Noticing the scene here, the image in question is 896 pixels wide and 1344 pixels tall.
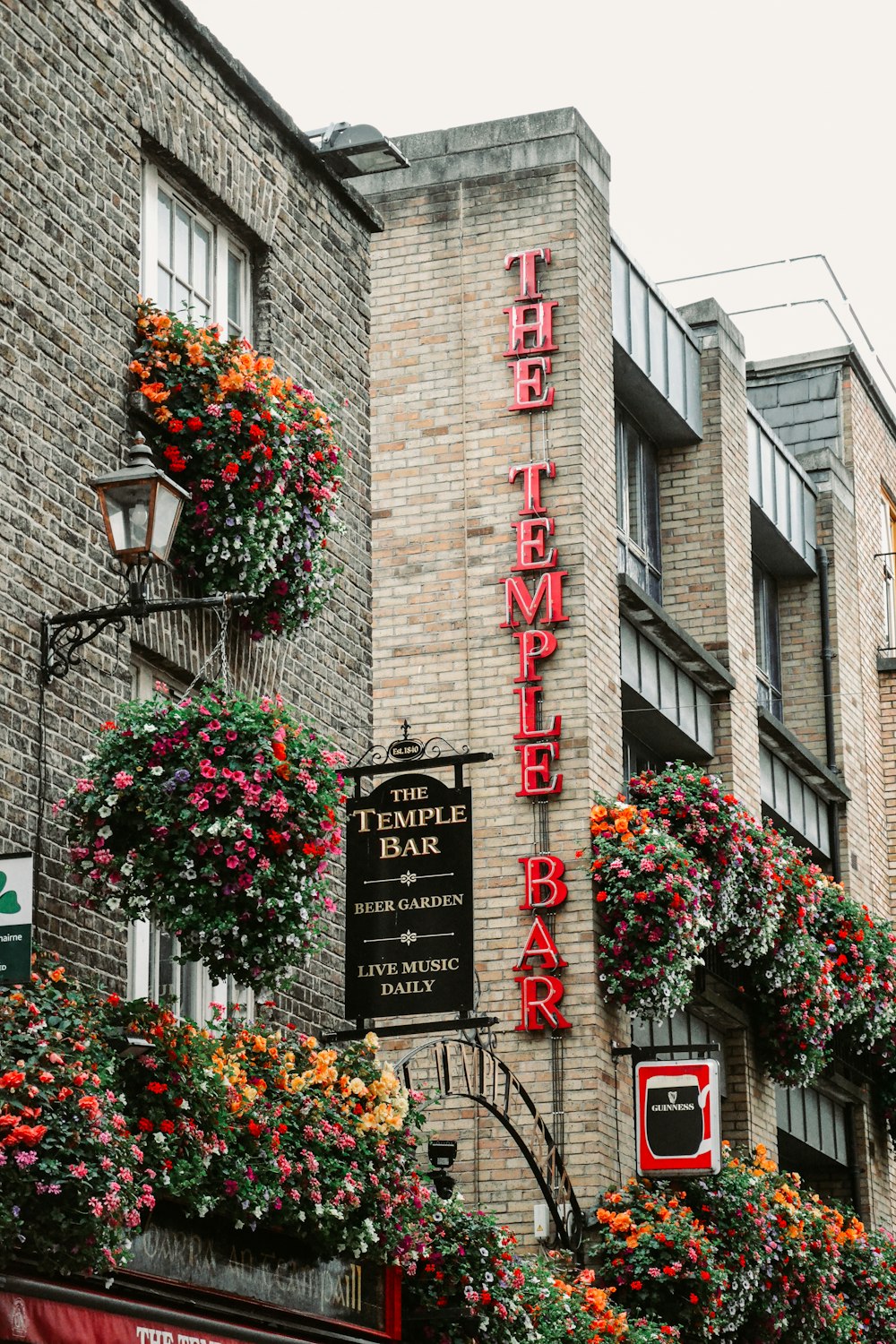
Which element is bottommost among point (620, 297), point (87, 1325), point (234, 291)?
point (87, 1325)

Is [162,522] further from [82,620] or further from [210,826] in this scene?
[210,826]

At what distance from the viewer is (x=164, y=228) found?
13.9m

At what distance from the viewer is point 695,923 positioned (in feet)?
64.3

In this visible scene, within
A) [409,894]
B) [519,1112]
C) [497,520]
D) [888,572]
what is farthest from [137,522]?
[888,572]

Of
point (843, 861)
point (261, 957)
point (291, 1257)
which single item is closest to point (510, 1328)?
point (291, 1257)

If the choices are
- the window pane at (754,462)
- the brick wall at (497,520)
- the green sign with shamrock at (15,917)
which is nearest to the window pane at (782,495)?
the window pane at (754,462)

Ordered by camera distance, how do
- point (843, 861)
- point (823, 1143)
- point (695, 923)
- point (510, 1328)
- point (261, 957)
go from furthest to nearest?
point (843, 861), point (823, 1143), point (695, 923), point (510, 1328), point (261, 957)

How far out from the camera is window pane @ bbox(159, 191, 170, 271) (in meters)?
13.8

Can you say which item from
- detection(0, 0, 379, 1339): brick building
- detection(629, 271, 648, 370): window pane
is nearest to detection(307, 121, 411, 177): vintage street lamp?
detection(0, 0, 379, 1339): brick building

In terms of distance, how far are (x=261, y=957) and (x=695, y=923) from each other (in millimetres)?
8633

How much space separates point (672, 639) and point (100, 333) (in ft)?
38.6

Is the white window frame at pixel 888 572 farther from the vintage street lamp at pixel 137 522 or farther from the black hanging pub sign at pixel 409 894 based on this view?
the vintage street lamp at pixel 137 522

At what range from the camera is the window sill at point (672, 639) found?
22.1m

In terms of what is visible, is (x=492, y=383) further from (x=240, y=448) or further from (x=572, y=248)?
(x=240, y=448)
